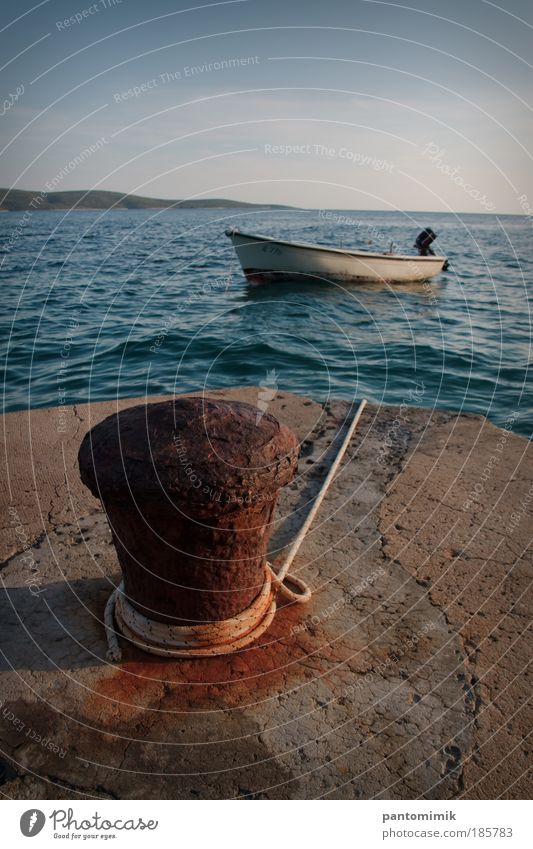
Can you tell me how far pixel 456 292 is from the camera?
21.2 m

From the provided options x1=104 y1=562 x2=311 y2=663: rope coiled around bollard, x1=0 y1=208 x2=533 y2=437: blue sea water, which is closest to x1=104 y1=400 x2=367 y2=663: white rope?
x1=104 y1=562 x2=311 y2=663: rope coiled around bollard

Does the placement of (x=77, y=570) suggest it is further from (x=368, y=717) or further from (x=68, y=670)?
(x=368, y=717)

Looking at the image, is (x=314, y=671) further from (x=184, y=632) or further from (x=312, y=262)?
(x=312, y=262)

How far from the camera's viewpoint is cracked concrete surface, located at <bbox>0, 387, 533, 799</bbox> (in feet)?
8.32

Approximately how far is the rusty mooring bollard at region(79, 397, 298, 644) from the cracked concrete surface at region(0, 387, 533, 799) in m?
0.36

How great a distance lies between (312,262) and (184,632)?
15.6m

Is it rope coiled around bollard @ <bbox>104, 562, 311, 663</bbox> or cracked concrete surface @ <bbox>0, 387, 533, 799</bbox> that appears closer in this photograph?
cracked concrete surface @ <bbox>0, 387, 533, 799</bbox>

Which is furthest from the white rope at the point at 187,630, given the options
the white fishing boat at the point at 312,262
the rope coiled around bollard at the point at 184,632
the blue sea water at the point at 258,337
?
the white fishing boat at the point at 312,262

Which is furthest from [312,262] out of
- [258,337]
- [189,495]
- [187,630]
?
[189,495]

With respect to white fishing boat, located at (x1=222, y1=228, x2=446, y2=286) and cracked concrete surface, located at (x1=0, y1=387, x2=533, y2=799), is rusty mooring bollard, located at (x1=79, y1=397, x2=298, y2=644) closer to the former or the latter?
cracked concrete surface, located at (x1=0, y1=387, x2=533, y2=799)

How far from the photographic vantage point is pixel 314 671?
3.01m

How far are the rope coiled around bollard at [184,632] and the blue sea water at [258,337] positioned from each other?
3767mm
